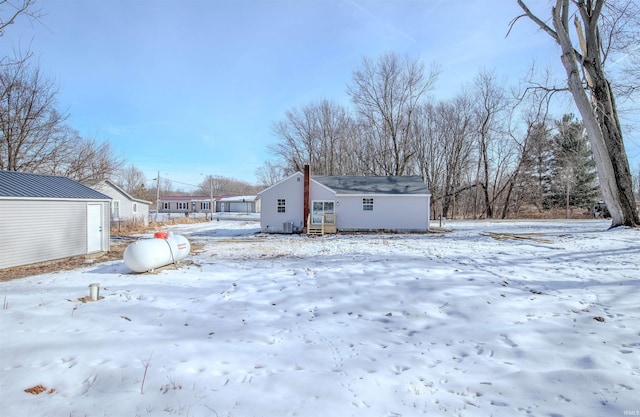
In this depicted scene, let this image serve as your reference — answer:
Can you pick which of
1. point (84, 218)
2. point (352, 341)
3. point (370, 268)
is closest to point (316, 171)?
point (84, 218)

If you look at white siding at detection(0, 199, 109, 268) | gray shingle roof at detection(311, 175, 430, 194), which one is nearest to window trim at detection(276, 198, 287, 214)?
gray shingle roof at detection(311, 175, 430, 194)

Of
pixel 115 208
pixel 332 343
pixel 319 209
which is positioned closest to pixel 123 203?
pixel 115 208

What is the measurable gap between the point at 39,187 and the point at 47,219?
1226 mm

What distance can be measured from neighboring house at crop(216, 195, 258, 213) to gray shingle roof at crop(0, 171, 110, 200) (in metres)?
43.4

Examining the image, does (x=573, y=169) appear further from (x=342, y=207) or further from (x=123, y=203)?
(x=123, y=203)

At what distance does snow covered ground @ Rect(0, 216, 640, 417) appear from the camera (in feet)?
9.45

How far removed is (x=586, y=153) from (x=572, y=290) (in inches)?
1429

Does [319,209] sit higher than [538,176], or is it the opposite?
[538,176]

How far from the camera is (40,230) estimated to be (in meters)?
10.6

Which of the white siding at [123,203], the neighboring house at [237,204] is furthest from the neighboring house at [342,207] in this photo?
the neighboring house at [237,204]

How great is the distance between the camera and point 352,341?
428 cm

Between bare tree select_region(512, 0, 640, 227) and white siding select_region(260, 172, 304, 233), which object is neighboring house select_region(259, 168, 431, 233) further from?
bare tree select_region(512, 0, 640, 227)

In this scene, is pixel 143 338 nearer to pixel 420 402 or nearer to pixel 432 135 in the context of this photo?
pixel 420 402

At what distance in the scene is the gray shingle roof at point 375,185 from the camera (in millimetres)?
20375
